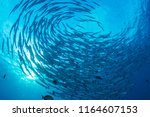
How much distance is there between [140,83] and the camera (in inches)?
1003

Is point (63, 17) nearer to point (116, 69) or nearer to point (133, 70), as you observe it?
point (116, 69)

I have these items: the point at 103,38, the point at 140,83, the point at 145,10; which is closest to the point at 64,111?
the point at 103,38

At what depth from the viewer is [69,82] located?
1856 cm

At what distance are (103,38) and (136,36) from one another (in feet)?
9.77

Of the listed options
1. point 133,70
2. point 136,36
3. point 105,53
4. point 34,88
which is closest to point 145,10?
point 136,36

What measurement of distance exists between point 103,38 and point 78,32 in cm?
180

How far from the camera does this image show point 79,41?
1569 cm

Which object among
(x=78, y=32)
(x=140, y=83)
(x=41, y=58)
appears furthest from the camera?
(x=140, y=83)

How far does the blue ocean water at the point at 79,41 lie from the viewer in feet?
46.0

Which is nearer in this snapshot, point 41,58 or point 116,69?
point 41,58

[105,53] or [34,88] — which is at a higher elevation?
[34,88]

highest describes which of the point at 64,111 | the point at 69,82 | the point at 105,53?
the point at 105,53

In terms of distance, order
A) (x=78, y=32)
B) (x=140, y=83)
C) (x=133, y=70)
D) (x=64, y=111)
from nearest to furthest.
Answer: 1. (x=64, y=111)
2. (x=78, y=32)
3. (x=133, y=70)
4. (x=140, y=83)

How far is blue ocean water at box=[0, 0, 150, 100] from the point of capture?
46.0ft
